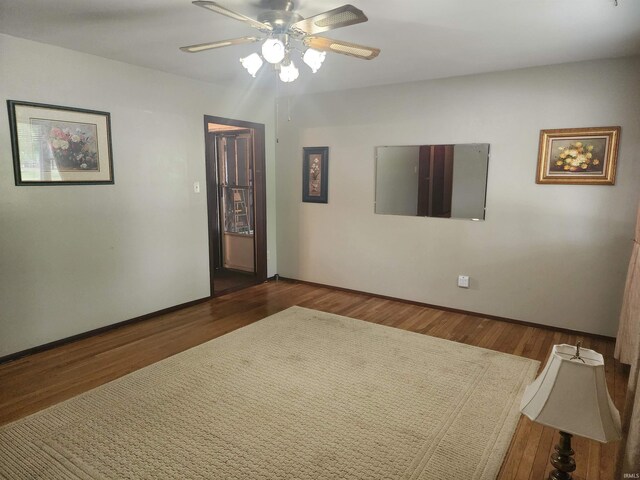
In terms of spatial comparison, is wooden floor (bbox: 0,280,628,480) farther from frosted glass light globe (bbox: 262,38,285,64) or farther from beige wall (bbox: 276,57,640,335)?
frosted glass light globe (bbox: 262,38,285,64)

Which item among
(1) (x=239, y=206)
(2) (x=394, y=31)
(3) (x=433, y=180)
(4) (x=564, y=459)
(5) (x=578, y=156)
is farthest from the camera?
(1) (x=239, y=206)

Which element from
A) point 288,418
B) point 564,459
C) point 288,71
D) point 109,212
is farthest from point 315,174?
point 564,459

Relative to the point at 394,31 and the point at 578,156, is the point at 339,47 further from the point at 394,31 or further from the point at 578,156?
the point at 578,156

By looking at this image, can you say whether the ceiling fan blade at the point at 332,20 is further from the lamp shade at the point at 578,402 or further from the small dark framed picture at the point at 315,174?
the small dark framed picture at the point at 315,174

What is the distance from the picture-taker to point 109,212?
3648 millimetres

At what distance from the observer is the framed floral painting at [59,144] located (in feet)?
9.97

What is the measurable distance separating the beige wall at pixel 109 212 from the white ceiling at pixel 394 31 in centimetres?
26

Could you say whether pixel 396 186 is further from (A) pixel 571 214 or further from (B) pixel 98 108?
(B) pixel 98 108

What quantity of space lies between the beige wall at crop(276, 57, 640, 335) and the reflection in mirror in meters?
0.09

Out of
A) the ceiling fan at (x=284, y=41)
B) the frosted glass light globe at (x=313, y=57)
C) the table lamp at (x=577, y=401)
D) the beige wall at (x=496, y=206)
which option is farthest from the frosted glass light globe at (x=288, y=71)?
the beige wall at (x=496, y=206)

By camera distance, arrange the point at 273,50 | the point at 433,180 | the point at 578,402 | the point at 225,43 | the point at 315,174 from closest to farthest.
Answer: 1. the point at 578,402
2. the point at 273,50
3. the point at 225,43
4. the point at 433,180
5. the point at 315,174

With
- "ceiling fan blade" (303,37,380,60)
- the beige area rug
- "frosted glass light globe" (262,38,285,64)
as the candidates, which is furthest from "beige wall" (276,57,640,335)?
"frosted glass light globe" (262,38,285,64)

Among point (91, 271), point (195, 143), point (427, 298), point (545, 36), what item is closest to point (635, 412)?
point (545, 36)

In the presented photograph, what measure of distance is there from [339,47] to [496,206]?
246cm
